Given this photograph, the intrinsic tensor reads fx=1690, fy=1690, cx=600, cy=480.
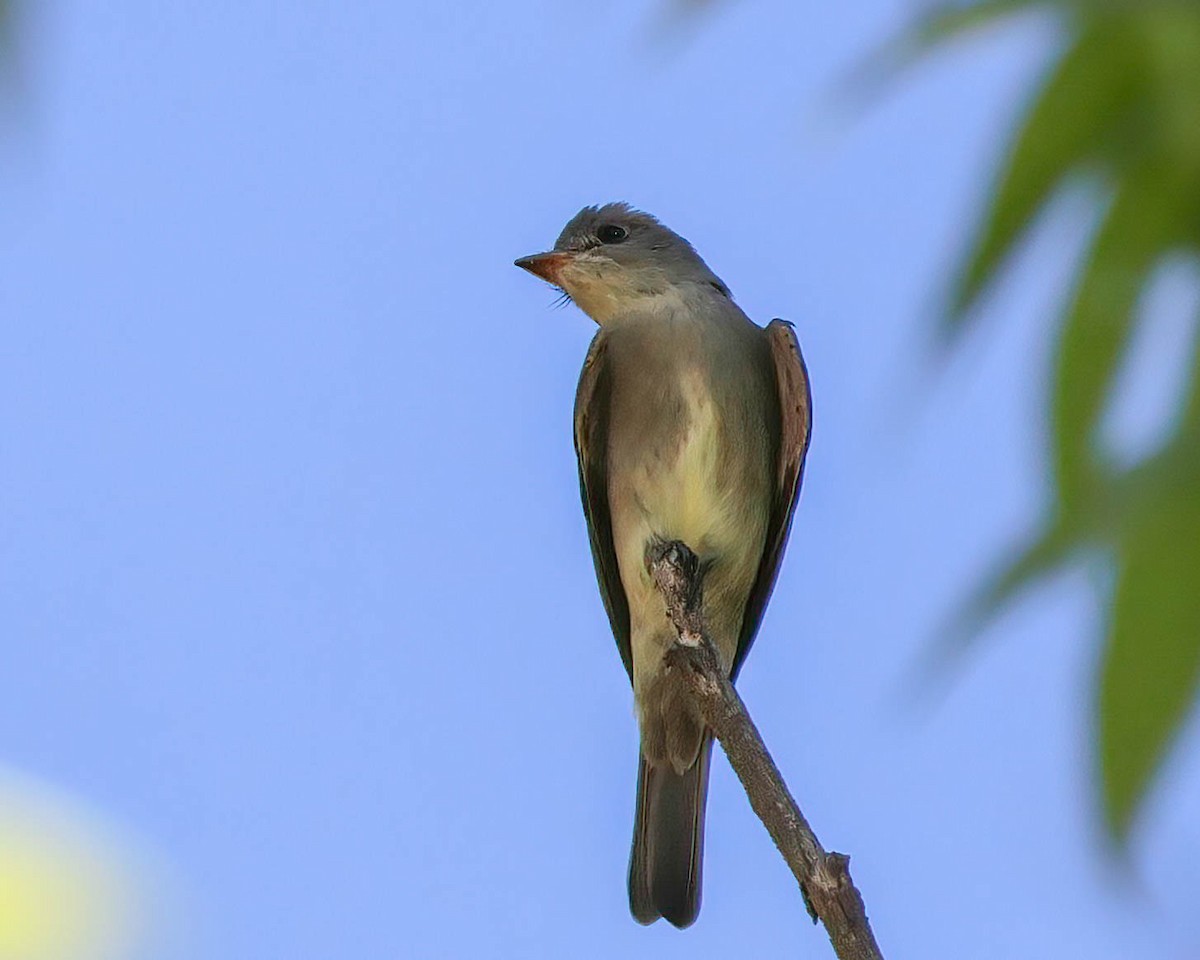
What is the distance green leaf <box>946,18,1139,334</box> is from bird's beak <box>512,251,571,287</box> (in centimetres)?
572

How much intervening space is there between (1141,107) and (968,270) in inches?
6.7

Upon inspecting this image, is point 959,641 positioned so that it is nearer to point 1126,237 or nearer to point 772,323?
point 1126,237

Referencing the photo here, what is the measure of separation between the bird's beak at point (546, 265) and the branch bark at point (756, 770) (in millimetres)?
2113

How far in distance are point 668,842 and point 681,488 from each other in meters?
1.22

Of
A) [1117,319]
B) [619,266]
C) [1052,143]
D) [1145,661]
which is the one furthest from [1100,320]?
[619,266]

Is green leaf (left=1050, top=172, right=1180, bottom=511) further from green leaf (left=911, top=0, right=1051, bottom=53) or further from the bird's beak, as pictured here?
the bird's beak

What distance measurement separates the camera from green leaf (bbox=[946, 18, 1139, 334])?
1.11m

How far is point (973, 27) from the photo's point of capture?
1018 millimetres

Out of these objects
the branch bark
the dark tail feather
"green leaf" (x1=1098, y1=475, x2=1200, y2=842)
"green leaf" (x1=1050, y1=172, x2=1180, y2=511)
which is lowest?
"green leaf" (x1=1098, y1=475, x2=1200, y2=842)

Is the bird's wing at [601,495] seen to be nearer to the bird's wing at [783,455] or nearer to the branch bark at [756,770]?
the bird's wing at [783,455]

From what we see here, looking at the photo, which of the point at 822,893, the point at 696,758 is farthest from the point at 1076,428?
the point at 696,758

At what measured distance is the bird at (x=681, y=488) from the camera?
5.78 m

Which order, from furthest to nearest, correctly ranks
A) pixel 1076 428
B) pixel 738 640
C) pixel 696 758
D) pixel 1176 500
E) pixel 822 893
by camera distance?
pixel 738 640 → pixel 696 758 → pixel 822 893 → pixel 1076 428 → pixel 1176 500

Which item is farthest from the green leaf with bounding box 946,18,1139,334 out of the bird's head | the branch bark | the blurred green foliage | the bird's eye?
the bird's eye
